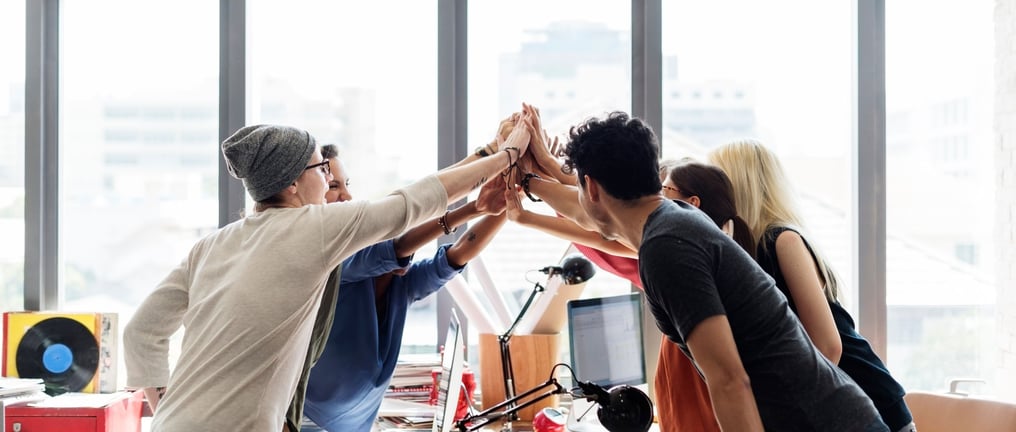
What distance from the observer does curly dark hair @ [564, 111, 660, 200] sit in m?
1.44

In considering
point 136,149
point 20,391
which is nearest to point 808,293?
point 20,391

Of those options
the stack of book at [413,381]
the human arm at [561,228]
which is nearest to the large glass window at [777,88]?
the human arm at [561,228]

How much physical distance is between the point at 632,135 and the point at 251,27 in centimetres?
227

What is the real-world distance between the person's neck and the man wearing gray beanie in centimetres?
45

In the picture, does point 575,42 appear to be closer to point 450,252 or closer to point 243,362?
point 450,252

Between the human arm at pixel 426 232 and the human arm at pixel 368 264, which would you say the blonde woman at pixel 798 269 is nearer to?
the human arm at pixel 426 232

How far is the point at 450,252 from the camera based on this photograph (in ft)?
7.72

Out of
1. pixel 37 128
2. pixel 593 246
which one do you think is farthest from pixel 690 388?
pixel 37 128

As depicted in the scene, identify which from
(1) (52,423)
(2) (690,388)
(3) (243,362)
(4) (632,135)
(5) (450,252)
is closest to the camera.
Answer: (4) (632,135)

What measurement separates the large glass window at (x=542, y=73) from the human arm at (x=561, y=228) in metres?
0.70

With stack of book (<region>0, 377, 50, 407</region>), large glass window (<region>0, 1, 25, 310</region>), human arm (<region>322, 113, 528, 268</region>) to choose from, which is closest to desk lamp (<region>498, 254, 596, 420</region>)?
human arm (<region>322, 113, 528, 268</region>)

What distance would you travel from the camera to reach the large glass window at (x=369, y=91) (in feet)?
10.5

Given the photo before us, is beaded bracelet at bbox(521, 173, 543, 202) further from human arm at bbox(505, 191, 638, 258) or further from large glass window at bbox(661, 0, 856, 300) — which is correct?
large glass window at bbox(661, 0, 856, 300)

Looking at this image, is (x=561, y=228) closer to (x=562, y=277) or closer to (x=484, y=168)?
(x=562, y=277)
